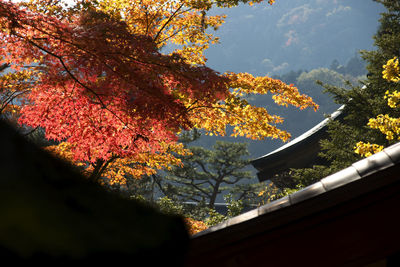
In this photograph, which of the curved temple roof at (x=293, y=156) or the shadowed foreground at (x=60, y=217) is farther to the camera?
the curved temple roof at (x=293, y=156)

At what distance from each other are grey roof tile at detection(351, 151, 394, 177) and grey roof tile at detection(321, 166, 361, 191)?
1.1 inches

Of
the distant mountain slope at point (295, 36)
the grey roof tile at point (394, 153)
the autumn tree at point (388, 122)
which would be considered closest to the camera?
the grey roof tile at point (394, 153)

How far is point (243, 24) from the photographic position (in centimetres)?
17025

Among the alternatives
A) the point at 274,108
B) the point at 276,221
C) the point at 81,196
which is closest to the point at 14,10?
the point at 81,196

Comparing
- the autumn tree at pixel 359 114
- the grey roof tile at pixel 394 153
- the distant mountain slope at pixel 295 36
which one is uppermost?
the distant mountain slope at pixel 295 36

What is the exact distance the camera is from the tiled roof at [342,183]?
1.42m

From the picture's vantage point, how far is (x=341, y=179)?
1467 mm

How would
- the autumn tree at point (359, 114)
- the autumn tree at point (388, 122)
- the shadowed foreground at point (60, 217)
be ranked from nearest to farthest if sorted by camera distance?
the shadowed foreground at point (60, 217) → the autumn tree at point (388, 122) → the autumn tree at point (359, 114)

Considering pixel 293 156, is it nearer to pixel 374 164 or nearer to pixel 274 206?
pixel 374 164

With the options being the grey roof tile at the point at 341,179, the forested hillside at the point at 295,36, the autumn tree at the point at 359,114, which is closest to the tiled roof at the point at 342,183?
the grey roof tile at the point at 341,179

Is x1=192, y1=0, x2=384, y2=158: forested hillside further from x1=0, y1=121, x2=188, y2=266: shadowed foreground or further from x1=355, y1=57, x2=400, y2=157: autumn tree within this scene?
x1=0, y1=121, x2=188, y2=266: shadowed foreground

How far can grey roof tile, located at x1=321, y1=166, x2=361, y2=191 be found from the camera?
56.8 inches

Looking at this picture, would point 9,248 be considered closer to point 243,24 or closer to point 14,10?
point 14,10

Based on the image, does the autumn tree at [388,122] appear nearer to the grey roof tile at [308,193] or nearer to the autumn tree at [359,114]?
the autumn tree at [359,114]
